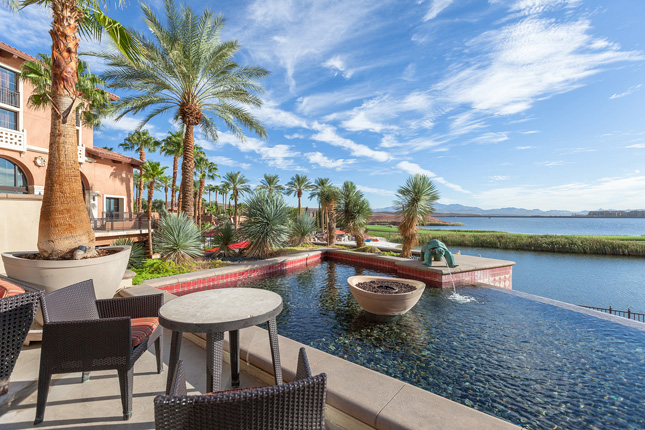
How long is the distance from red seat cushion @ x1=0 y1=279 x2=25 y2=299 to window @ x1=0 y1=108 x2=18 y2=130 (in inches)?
724

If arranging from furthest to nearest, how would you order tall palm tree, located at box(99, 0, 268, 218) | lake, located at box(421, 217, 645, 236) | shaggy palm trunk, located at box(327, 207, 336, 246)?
lake, located at box(421, 217, 645, 236) → shaggy palm trunk, located at box(327, 207, 336, 246) → tall palm tree, located at box(99, 0, 268, 218)

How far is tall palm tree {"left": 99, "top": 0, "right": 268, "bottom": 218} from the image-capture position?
1067 centimetres

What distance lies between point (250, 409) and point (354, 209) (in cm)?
1588

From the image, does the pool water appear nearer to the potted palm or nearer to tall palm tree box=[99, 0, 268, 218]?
the potted palm

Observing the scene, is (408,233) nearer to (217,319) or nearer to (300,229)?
(300,229)

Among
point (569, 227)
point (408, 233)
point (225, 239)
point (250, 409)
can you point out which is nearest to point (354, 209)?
point (408, 233)

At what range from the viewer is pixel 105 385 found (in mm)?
2654

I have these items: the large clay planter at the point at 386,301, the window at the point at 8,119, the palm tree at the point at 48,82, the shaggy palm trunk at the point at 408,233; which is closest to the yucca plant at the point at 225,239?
the palm tree at the point at 48,82

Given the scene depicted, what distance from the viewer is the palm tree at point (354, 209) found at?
16.8 m

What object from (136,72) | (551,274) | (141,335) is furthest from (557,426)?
(551,274)

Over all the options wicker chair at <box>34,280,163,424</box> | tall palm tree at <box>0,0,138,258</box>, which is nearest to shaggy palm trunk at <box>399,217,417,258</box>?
tall palm tree at <box>0,0,138,258</box>

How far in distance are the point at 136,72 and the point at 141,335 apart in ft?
40.6

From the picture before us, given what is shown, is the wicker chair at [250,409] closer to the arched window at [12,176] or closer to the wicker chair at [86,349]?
the wicker chair at [86,349]

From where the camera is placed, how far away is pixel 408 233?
12.1 m
